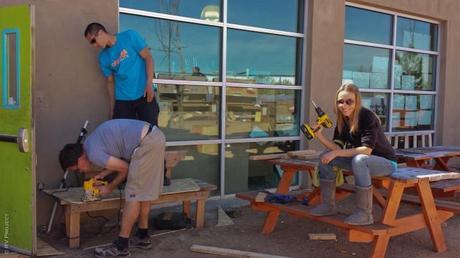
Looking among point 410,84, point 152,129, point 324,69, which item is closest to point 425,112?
point 410,84

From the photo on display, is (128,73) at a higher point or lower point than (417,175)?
higher

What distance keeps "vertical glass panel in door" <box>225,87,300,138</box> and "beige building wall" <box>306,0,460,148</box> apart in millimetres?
318

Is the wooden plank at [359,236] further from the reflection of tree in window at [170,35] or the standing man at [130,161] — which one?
the reflection of tree in window at [170,35]

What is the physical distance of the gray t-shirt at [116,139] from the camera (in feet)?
13.4

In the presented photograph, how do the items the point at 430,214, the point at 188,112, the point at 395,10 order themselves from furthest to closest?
the point at 395,10
the point at 188,112
the point at 430,214

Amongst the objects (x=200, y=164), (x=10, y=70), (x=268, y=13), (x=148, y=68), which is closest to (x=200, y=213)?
(x=200, y=164)

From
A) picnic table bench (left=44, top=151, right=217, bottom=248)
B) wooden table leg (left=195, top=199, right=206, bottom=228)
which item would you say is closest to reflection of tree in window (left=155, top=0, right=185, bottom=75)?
picnic table bench (left=44, top=151, right=217, bottom=248)

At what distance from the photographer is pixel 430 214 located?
15.4 ft

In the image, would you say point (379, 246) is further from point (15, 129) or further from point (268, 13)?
point (268, 13)

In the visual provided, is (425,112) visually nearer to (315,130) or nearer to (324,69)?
(324,69)

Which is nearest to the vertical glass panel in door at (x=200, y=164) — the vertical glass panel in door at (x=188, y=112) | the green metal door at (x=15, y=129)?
the vertical glass panel in door at (x=188, y=112)

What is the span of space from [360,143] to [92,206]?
2481mm

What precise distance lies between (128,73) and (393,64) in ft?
17.2

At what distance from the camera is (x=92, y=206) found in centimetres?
450
